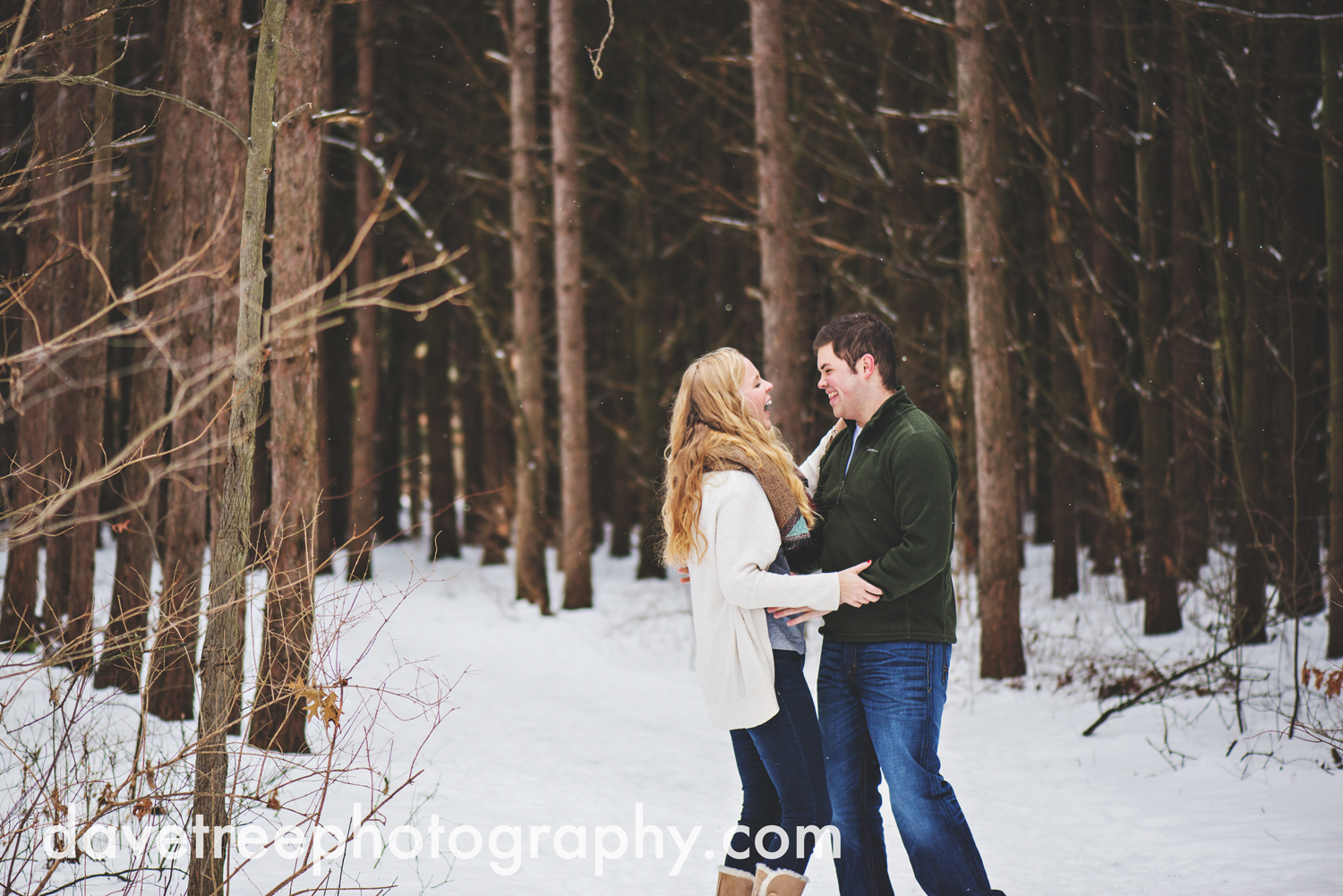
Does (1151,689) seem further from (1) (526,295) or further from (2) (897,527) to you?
(1) (526,295)

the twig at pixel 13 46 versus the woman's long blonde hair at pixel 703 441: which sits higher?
the twig at pixel 13 46

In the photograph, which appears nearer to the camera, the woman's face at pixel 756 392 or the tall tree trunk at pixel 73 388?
the woman's face at pixel 756 392

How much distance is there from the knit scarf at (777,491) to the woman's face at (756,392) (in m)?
0.26

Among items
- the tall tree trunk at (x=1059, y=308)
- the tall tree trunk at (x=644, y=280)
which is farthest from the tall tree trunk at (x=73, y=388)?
the tall tree trunk at (x=1059, y=308)

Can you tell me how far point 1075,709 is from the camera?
26.2ft

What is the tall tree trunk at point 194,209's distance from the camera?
664cm

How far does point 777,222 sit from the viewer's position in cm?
1020

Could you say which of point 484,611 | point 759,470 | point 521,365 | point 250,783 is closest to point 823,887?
point 759,470

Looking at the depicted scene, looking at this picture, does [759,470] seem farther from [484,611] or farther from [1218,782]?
[484,611]

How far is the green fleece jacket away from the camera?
330cm

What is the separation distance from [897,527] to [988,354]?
5.96 metres

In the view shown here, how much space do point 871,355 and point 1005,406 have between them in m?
5.77

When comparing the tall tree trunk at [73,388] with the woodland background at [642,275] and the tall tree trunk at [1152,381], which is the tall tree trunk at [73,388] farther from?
the tall tree trunk at [1152,381]

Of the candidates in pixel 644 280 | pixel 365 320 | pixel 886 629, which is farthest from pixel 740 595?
pixel 365 320
